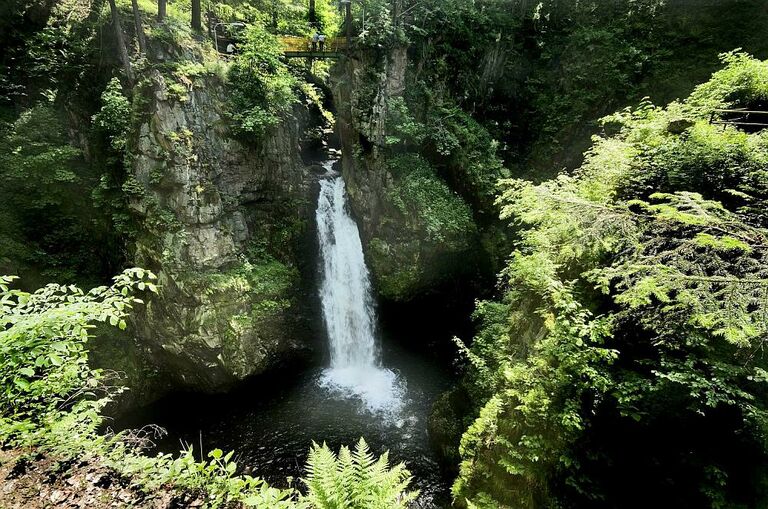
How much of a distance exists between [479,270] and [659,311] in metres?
11.4

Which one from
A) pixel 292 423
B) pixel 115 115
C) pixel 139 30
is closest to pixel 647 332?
pixel 292 423

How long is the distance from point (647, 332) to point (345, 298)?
38.9ft

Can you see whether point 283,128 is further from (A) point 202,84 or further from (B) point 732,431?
(B) point 732,431

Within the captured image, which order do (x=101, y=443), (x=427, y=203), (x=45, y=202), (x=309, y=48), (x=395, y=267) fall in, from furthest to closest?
1. (x=309, y=48)
2. (x=395, y=267)
3. (x=427, y=203)
4. (x=45, y=202)
5. (x=101, y=443)

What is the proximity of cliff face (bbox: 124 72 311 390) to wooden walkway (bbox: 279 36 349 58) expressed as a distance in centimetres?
477

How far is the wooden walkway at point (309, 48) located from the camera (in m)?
15.9

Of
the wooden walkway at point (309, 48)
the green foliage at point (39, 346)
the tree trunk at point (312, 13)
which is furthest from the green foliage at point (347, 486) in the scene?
the tree trunk at point (312, 13)

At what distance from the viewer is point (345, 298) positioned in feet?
50.9

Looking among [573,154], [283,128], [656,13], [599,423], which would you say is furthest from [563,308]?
[656,13]

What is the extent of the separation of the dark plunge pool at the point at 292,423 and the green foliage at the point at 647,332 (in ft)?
15.2

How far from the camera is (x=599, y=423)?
4953 mm

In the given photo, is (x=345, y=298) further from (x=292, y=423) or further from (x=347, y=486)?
(x=347, y=486)

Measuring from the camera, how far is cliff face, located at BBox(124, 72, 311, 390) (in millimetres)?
11688

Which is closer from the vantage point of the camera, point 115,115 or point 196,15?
point 115,115
